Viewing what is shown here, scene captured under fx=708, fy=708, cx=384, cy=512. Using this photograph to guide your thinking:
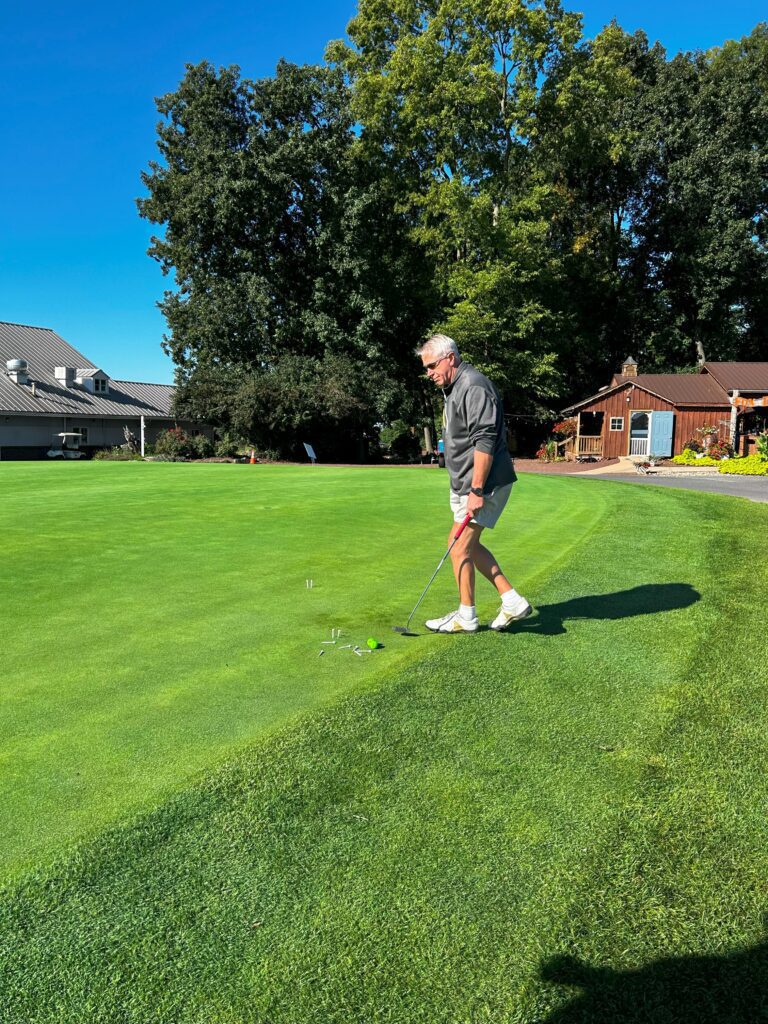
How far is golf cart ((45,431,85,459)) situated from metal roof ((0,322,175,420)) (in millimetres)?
1573

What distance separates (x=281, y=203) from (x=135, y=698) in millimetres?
→ 44299

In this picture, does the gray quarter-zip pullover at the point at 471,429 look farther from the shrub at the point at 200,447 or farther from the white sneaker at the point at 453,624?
the shrub at the point at 200,447

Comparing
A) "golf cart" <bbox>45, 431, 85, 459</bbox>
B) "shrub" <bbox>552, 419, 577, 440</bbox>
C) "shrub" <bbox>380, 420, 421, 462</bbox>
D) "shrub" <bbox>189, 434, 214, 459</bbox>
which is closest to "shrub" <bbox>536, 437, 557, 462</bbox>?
"shrub" <bbox>552, 419, 577, 440</bbox>

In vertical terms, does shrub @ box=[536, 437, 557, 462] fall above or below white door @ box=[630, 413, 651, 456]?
below

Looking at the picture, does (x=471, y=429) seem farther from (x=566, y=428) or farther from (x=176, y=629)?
(x=566, y=428)

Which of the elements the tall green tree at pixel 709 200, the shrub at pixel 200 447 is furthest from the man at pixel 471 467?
the tall green tree at pixel 709 200

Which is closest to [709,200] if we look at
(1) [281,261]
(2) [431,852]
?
(1) [281,261]

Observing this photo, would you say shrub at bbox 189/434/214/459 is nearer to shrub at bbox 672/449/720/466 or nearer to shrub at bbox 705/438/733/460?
shrub at bbox 672/449/720/466

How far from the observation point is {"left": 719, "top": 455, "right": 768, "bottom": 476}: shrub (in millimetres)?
27797

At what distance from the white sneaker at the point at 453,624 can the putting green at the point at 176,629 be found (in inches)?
8.1

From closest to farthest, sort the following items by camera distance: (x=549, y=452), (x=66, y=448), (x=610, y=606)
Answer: (x=610, y=606)
(x=549, y=452)
(x=66, y=448)

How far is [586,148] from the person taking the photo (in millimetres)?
42031

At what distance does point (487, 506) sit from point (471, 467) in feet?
1.06

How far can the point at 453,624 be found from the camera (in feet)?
16.6
